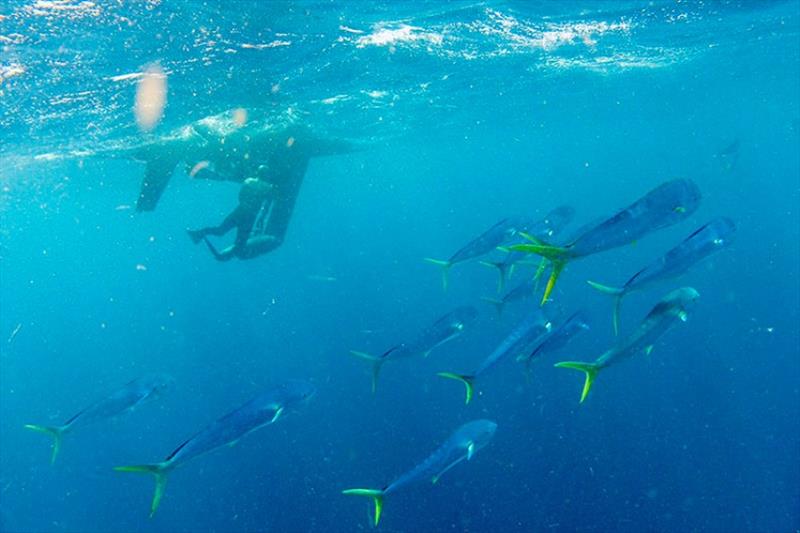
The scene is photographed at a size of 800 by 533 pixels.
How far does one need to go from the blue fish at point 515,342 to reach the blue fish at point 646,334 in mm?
1047

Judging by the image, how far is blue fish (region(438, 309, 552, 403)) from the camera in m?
5.83

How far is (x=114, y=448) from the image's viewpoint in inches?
706

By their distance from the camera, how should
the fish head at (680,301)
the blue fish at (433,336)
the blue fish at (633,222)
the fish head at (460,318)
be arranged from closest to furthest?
the blue fish at (633,222), the fish head at (680,301), the blue fish at (433,336), the fish head at (460,318)

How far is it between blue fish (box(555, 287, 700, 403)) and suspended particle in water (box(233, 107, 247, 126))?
17229 mm

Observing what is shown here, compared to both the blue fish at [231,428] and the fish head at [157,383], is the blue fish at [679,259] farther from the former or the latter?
the fish head at [157,383]

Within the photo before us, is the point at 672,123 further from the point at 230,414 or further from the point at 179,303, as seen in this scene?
the point at 230,414

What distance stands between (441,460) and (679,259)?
10.5 ft

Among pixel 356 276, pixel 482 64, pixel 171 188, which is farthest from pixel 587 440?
pixel 171 188

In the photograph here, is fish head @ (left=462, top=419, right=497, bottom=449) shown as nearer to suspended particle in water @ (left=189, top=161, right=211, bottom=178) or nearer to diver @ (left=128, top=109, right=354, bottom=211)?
diver @ (left=128, top=109, right=354, bottom=211)

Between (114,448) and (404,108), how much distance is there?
65.2ft

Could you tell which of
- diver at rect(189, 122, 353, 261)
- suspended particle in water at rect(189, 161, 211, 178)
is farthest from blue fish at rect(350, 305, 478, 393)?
suspended particle in water at rect(189, 161, 211, 178)

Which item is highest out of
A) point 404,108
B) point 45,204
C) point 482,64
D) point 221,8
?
point 221,8

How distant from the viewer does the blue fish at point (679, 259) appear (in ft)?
14.8

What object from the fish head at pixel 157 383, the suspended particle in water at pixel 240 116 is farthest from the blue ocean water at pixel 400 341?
the fish head at pixel 157 383
